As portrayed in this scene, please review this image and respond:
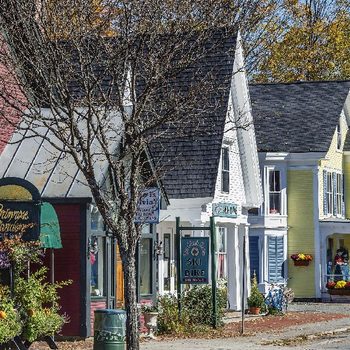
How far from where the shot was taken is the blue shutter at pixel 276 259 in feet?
143

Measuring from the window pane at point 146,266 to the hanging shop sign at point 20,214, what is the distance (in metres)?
6.03

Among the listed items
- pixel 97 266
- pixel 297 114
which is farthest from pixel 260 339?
pixel 297 114

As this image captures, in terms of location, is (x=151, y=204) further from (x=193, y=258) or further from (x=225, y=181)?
(x=225, y=181)

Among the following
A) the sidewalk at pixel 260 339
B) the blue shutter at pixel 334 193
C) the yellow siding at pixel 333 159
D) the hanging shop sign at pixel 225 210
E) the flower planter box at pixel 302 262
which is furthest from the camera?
the blue shutter at pixel 334 193

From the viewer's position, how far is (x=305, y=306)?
1591 inches

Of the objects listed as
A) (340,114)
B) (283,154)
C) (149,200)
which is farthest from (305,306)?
(149,200)

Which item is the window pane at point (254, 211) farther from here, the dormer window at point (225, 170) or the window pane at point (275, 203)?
the dormer window at point (225, 170)

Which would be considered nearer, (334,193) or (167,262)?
(167,262)

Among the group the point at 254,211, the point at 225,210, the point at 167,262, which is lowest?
the point at 167,262

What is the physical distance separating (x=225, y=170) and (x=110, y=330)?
51.8ft

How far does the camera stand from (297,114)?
46.0m

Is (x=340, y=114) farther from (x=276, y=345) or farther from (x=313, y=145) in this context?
(x=276, y=345)

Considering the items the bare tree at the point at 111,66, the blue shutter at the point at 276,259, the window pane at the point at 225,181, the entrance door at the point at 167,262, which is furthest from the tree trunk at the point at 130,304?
the blue shutter at the point at 276,259

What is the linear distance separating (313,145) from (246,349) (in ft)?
71.2
